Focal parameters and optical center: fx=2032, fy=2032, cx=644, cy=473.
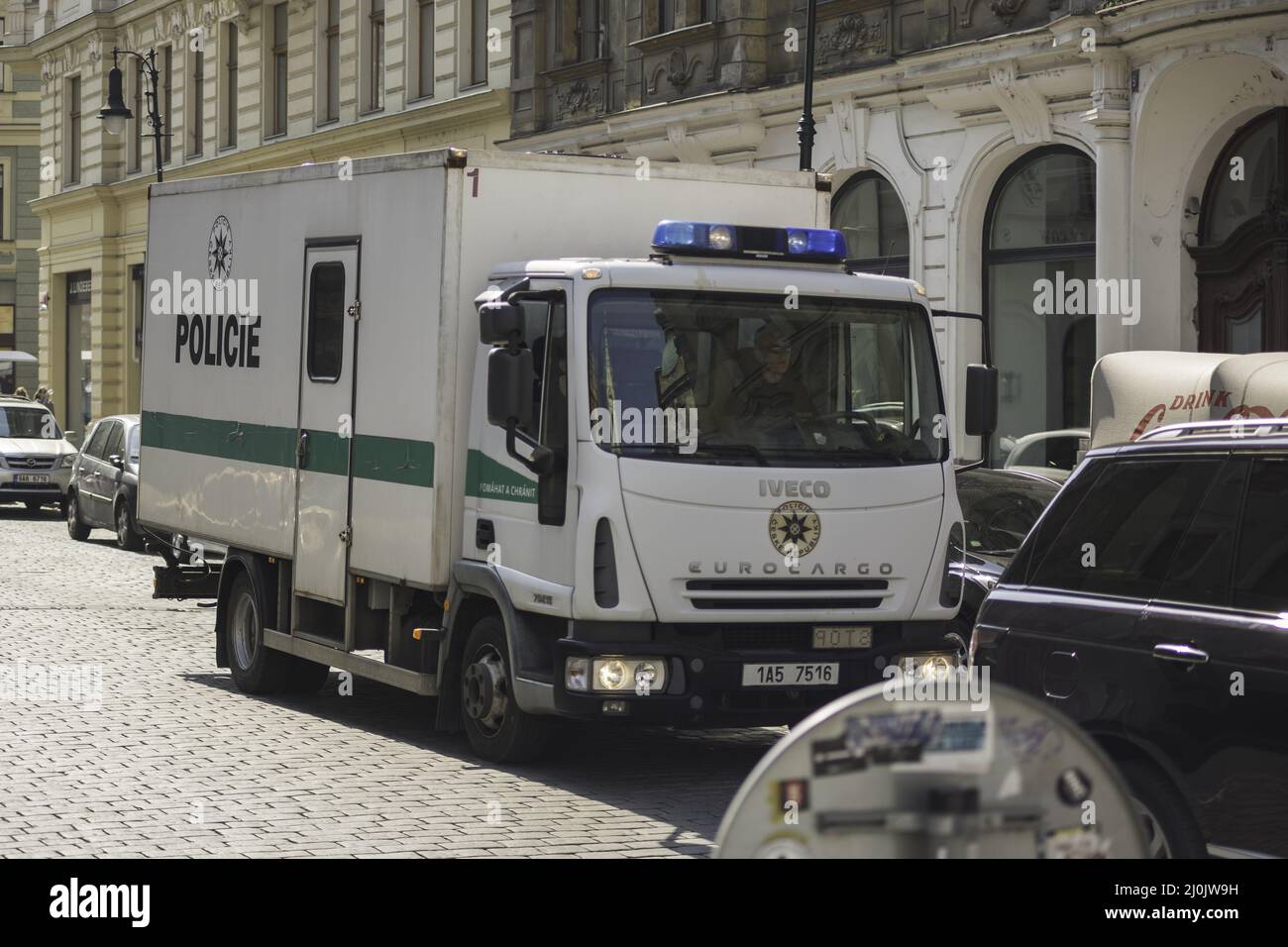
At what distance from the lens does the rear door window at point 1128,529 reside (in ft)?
19.4

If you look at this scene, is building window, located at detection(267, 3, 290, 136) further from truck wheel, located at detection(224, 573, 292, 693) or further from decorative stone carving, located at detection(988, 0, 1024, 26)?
truck wheel, located at detection(224, 573, 292, 693)

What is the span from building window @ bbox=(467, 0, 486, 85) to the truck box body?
17722 mm

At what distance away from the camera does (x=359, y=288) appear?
35.7ft

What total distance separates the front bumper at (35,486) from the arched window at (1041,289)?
49.1 ft

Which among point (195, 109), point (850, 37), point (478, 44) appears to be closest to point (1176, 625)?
point (850, 37)

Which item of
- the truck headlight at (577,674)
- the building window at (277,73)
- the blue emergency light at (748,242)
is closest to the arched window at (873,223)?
the blue emergency light at (748,242)

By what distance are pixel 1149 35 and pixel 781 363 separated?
9810 mm

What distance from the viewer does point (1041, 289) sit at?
843 inches

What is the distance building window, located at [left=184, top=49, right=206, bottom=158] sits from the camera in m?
41.6

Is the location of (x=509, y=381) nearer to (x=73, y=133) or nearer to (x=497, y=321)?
(x=497, y=321)

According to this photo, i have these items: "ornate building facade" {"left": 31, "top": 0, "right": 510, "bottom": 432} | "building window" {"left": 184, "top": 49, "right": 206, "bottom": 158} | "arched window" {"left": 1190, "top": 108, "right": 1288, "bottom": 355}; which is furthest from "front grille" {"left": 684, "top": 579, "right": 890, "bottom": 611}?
"building window" {"left": 184, "top": 49, "right": 206, "bottom": 158}

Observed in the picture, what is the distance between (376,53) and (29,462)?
29.3 ft

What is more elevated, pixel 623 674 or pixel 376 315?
pixel 376 315
